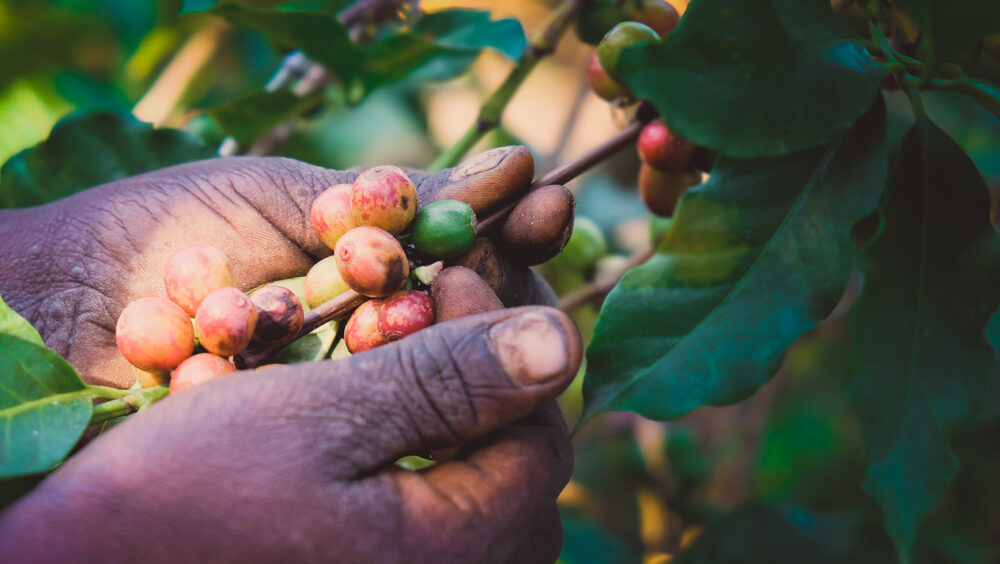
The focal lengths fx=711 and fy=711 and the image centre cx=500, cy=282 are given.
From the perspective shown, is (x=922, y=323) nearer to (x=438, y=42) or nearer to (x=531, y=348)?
(x=531, y=348)

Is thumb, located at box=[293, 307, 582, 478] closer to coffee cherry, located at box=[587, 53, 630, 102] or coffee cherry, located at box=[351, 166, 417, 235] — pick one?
coffee cherry, located at box=[351, 166, 417, 235]

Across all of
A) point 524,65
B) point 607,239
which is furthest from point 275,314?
point 607,239

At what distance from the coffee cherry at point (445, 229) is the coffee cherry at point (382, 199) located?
3 centimetres

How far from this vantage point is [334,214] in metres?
0.95

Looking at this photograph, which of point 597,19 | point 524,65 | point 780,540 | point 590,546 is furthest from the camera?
point 590,546

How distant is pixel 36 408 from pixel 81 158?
0.85 meters

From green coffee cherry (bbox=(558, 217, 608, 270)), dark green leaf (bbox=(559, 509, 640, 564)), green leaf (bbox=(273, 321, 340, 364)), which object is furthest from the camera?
dark green leaf (bbox=(559, 509, 640, 564))

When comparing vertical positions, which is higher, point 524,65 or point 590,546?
point 524,65

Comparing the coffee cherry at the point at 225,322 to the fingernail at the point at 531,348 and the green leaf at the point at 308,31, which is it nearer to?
the fingernail at the point at 531,348

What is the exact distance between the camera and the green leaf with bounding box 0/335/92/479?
77cm

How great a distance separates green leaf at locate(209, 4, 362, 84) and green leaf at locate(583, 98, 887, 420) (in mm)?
867

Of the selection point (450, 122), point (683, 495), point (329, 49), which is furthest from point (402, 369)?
point (450, 122)

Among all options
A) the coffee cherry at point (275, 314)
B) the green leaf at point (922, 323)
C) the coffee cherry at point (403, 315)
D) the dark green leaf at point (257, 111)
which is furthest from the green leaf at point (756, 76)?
the dark green leaf at point (257, 111)

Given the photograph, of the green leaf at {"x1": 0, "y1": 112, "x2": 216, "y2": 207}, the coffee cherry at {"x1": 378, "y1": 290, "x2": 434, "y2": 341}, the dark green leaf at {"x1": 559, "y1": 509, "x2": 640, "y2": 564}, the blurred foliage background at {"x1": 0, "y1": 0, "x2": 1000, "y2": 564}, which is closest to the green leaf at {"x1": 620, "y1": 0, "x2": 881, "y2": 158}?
the coffee cherry at {"x1": 378, "y1": 290, "x2": 434, "y2": 341}
